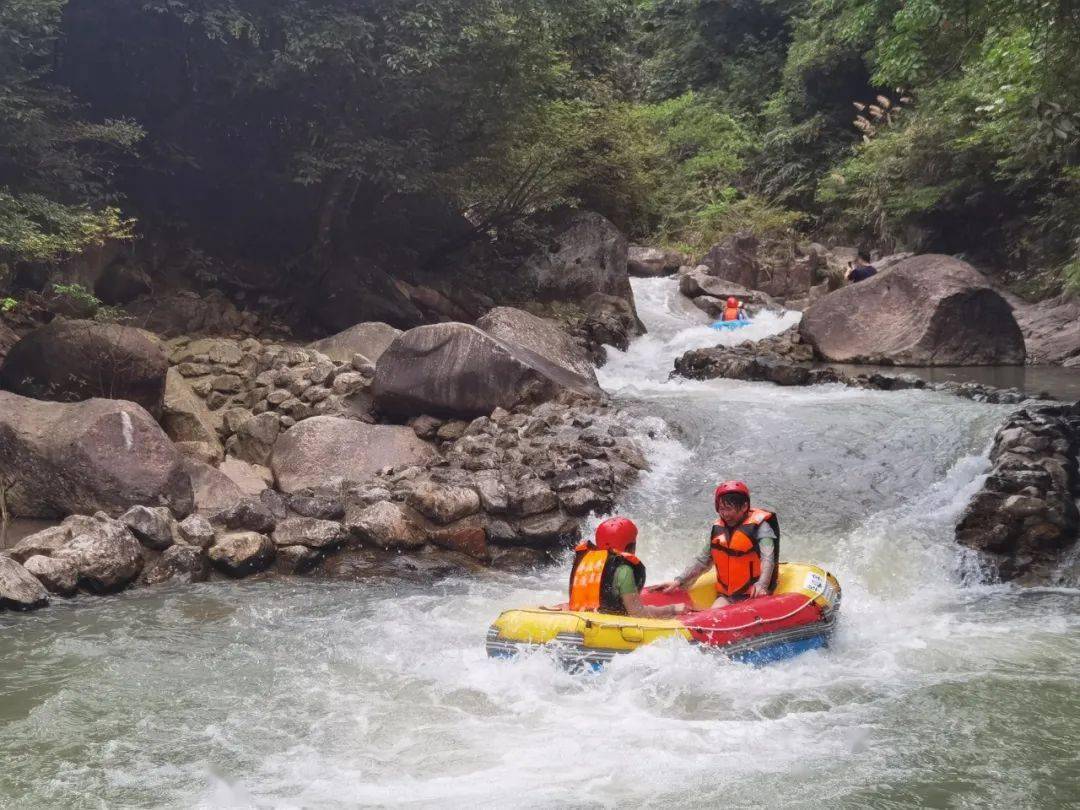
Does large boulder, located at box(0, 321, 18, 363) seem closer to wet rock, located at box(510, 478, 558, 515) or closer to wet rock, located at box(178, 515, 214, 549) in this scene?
wet rock, located at box(178, 515, 214, 549)

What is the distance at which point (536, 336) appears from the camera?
12961 millimetres

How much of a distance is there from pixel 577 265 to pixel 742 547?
12.2 meters

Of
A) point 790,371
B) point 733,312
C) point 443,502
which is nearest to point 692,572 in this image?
point 443,502

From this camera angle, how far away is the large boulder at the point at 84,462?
8398 mm

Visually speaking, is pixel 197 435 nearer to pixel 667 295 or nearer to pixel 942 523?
pixel 942 523

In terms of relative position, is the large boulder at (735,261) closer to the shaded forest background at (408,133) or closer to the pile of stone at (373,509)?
the shaded forest background at (408,133)

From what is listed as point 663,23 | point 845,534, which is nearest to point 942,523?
point 845,534

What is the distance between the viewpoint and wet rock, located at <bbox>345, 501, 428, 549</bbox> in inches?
339

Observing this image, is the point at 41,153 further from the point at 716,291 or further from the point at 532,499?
the point at 716,291

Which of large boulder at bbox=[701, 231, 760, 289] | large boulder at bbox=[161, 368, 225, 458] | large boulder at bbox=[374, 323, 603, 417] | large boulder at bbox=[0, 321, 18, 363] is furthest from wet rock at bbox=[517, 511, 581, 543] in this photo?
large boulder at bbox=[701, 231, 760, 289]

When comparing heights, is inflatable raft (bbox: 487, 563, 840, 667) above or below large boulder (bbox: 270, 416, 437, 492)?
below

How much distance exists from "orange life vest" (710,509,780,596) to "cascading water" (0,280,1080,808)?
0.65 metres

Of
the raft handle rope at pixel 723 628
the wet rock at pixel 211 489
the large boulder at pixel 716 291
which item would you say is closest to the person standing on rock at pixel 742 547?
the raft handle rope at pixel 723 628

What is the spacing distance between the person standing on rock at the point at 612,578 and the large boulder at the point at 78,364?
19.7 ft
